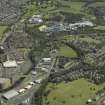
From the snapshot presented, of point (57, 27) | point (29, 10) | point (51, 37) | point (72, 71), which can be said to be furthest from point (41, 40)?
point (29, 10)

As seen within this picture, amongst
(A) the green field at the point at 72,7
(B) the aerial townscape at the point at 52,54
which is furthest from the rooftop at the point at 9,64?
(A) the green field at the point at 72,7

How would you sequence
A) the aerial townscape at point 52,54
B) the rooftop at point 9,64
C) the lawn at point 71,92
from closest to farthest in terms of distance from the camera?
the lawn at point 71,92 → the aerial townscape at point 52,54 → the rooftop at point 9,64

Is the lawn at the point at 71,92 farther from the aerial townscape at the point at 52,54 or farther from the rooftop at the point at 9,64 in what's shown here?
the rooftop at the point at 9,64

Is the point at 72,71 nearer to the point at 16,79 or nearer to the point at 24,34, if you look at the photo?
the point at 16,79

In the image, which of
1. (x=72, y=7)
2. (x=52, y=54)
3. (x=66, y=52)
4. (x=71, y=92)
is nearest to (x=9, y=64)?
(x=52, y=54)

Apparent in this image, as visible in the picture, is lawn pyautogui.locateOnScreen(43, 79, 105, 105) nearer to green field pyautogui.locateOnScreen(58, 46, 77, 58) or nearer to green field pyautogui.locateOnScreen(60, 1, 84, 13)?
green field pyautogui.locateOnScreen(58, 46, 77, 58)

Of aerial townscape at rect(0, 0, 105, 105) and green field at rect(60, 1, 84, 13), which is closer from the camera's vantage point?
aerial townscape at rect(0, 0, 105, 105)

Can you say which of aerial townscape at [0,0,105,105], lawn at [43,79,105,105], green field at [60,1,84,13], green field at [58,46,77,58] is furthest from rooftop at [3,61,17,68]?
green field at [60,1,84,13]
